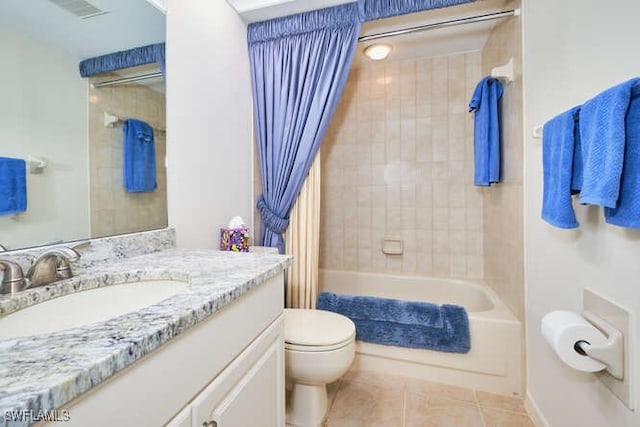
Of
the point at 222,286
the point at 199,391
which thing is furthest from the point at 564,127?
the point at 199,391

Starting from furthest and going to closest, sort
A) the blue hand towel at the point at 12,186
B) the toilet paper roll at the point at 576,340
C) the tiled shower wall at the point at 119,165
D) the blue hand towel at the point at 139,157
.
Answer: the blue hand towel at the point at 139,157, the tiled shower wall at the point at 119,165, the toilet paper roll at the point at 576,340, the blue hand towel at the point at 12,186

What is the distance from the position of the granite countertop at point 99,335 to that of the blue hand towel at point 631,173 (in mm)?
979

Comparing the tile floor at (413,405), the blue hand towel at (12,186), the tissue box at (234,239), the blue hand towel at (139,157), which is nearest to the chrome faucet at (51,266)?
the blue hand towel at (12,186)

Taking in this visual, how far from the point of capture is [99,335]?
46 centimetres

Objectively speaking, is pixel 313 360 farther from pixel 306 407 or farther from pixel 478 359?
pixel 478 359

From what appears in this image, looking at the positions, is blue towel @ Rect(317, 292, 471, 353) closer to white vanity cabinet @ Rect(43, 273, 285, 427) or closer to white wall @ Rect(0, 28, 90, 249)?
white vanity cabinet @ Rect(43, 273, 285, 427)

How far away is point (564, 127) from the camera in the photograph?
3.12 feet

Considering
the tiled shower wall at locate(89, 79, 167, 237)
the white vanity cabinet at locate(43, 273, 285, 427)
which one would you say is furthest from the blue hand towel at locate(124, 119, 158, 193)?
the white vanity cabinet at locate(43, 273, 285, 427)

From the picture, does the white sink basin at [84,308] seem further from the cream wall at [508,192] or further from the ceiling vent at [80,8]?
the cream wall at [508,192]

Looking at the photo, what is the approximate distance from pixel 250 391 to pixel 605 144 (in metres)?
1.20

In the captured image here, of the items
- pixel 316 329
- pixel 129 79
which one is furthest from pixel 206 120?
pixel 316 329

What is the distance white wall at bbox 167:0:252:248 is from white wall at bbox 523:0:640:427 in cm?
159

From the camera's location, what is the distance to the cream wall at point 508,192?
1538 millimetres

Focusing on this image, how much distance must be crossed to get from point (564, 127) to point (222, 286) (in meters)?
1.20
